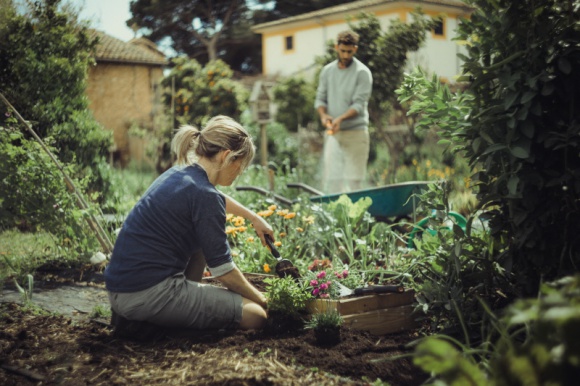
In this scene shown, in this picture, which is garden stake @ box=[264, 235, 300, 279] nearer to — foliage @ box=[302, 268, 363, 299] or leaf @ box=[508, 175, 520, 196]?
foliage @ box=[302, 268, 363, 299]

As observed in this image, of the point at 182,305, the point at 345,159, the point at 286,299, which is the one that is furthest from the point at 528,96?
the point at 345,159

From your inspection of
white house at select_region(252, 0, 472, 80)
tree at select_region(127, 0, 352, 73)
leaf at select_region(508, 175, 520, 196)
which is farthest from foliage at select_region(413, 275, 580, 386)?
tree at select_region(127, 0, 352, 73)

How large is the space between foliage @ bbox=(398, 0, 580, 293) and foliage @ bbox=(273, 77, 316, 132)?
15345mm

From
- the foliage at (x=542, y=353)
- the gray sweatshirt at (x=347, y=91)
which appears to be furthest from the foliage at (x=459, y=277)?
the gray sweatshirt at (x=347, y=91)

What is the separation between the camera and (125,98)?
1962 centimetres

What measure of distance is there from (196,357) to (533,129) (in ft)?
5.88

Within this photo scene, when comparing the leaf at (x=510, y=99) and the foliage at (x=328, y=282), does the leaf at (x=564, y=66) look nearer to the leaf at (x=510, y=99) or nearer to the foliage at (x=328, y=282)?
the leaf at (x=510, y=99)

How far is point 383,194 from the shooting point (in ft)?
17.9

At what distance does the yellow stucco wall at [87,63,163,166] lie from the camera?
1745cm

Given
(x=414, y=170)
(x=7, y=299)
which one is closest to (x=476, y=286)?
(x=7, y=299)

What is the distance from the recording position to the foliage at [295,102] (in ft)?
60.7

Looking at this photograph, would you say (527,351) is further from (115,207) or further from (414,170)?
(414,170)

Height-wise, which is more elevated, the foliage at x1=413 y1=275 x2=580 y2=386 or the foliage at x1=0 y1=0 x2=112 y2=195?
the foliage at x1=0 y1=0 x2=112 y2=195

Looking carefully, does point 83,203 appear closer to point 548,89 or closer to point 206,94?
point 548,89
